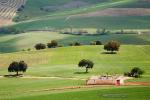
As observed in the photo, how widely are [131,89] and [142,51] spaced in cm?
4960

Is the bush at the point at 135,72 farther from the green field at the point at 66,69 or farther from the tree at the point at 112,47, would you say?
the tree at the point at 112,47

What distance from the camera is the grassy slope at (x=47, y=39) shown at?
543 feet

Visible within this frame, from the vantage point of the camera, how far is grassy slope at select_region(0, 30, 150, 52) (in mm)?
165500

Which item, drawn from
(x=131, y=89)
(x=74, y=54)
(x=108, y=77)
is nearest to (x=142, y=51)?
(x=74, y=54)

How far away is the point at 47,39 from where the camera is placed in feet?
583

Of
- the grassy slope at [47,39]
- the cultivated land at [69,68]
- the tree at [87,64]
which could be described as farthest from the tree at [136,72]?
the grassy slope at [47,39]

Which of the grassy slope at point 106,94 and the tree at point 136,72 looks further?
the tree at point 136,72

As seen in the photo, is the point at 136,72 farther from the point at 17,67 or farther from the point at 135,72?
the point at 17,67

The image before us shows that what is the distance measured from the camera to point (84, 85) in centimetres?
9350

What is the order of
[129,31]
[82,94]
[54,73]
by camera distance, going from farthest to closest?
1. [129,31]
2. [54,73]
3. [82,94]

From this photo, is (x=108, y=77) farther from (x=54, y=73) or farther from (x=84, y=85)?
(x=54, y=73)

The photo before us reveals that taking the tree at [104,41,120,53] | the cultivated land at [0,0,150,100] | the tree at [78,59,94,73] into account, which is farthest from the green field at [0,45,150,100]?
the tree at [104,41,120,53]

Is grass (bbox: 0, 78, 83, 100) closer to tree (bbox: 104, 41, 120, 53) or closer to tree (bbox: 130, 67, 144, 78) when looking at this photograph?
tree (bbox: 130, 67, 144, 78)

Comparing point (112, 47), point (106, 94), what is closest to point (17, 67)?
point (112, 47)
